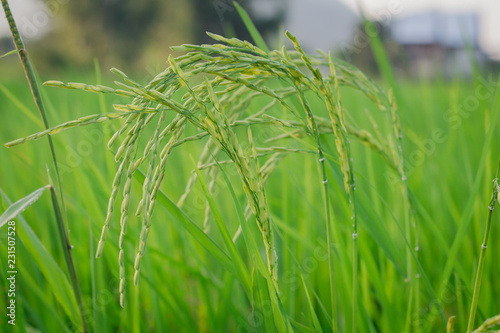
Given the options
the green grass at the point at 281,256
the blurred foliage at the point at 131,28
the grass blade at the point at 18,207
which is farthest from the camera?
the blurred foliage at the point at 131,28

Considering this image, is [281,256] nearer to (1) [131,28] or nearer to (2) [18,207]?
(2) [18,207]

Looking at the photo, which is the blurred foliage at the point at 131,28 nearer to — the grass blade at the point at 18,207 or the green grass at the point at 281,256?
the green grass at the point at 281,256

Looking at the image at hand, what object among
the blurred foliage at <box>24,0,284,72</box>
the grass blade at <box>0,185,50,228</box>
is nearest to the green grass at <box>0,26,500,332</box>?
the grass blade at <box>0,185,50,228</box>

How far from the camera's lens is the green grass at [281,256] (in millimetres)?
524

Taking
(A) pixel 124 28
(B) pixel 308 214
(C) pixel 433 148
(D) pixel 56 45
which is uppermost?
(A) pixel 124 28

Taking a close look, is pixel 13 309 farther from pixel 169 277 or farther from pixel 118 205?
pixel 118 205

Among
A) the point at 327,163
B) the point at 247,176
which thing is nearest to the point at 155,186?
the point at 247,176

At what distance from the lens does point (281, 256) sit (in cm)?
75

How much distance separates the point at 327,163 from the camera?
570mm

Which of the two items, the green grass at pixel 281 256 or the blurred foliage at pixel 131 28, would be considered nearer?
the green grass at pixel 281 256

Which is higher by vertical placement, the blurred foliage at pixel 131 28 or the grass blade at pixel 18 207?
the blurred foliage at pixel 131 28

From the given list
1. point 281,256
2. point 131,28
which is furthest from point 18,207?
point 131,28

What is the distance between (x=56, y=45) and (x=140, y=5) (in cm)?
503

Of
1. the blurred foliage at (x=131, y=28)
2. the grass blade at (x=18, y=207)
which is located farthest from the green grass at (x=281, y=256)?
the blurred foliage at (x=131, y=28)
